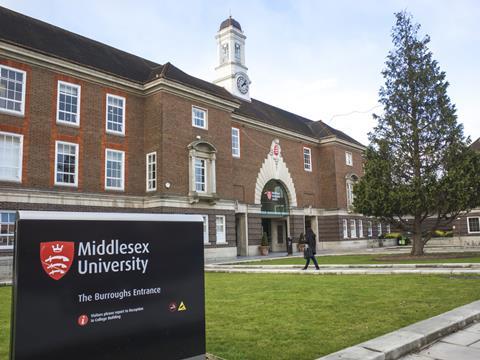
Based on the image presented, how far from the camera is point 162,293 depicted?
391 centimetres

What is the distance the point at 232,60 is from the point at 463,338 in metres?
34.0

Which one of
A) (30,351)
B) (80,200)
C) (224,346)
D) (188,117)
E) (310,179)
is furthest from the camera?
(310,179)

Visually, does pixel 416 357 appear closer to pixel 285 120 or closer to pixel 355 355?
pixel 355 355

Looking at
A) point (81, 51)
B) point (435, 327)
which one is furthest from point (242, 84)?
point (435, 327)

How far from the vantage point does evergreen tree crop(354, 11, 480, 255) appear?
2181 centimetres

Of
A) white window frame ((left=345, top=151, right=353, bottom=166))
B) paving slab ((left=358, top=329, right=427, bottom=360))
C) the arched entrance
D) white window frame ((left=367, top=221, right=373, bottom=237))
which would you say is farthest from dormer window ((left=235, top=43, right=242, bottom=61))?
paving slab ((left=358, top=329, right=427, bottom=360))

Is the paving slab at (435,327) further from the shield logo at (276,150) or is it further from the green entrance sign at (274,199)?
the shield logo at (276,150)

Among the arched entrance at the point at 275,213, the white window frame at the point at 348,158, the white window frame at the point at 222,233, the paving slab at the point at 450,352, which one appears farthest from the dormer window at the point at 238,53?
the paving slab at the point at 450,352

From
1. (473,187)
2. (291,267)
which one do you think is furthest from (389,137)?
(291,267)

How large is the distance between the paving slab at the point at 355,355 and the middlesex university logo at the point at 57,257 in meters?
2.89

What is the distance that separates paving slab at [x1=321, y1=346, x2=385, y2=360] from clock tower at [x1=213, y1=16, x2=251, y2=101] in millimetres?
33055

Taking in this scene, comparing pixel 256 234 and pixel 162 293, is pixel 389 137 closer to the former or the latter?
pixel 256 234

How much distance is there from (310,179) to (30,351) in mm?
37669

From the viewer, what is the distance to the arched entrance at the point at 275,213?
34.5 meters
